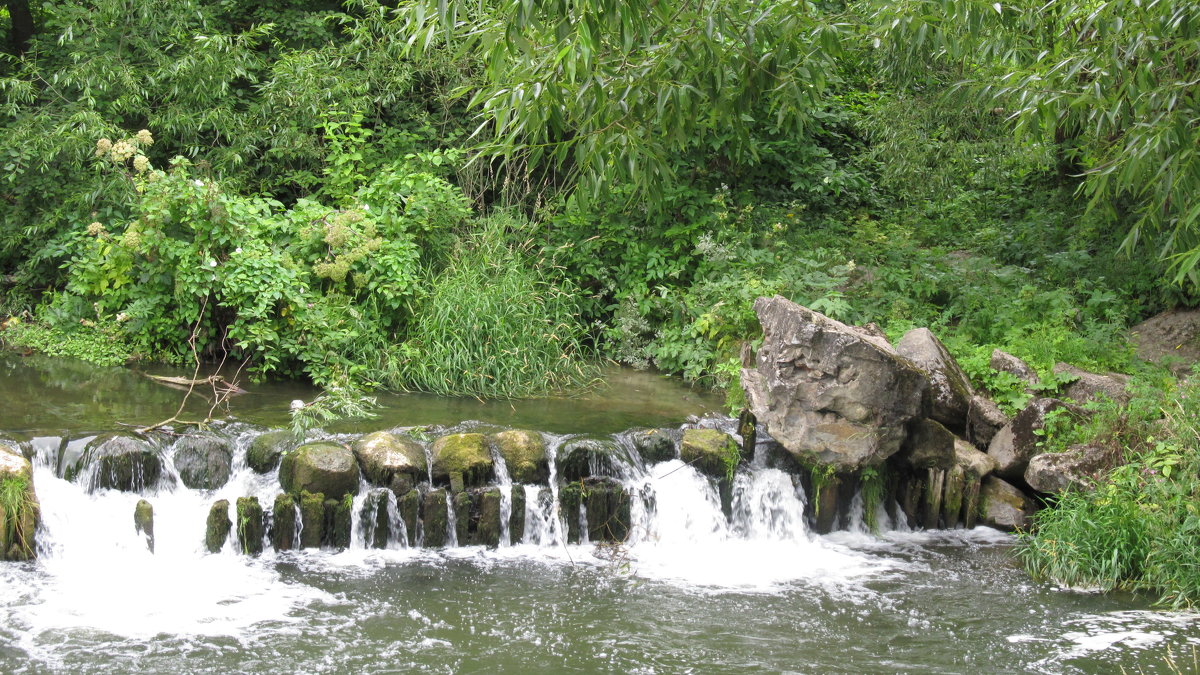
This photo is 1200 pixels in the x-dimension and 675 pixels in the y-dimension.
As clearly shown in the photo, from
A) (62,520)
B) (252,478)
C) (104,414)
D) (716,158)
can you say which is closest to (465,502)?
(252,478)

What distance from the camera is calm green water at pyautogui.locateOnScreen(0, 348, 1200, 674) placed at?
5488 mm

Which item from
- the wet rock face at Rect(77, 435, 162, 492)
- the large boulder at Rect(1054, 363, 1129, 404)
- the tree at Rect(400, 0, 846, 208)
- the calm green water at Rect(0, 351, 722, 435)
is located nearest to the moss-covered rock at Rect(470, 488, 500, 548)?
the calm green water at Rect(0, 351, 722, 435)

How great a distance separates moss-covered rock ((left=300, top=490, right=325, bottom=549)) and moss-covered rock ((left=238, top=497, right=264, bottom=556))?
27cm

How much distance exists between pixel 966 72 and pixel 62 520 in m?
9.24

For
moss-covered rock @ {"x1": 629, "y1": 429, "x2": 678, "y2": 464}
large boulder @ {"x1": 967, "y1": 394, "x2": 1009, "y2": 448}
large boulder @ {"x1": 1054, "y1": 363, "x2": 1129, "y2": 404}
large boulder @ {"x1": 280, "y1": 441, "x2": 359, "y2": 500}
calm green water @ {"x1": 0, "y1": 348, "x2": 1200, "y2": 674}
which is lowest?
calm green water @ {"x1": 0, "y1": 348, "x2": 1200, "y2": 674}

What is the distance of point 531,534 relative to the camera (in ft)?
24.6

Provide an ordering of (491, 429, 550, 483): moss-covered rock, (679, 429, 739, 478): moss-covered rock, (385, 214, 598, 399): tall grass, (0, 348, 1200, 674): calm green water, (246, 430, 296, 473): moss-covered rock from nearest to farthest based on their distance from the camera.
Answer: (0, 348, 1200, 674): calm green water < (246, 430, 296, 473): moss-covered rock < (491, 429, 550, 483): moss-covered rock < (679, 429, 739, 478): moss-covered rock < (385, 214, 598, 399): tall grass

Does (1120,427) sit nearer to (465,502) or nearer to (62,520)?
(465,502)

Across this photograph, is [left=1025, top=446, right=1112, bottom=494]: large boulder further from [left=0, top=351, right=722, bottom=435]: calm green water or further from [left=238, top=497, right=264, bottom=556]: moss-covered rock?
[left=238, top=497, right=264, bottom=556]: moss-covered rock

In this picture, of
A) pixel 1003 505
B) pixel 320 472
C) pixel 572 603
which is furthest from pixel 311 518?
pixel 1003 505

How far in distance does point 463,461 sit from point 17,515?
280 cm

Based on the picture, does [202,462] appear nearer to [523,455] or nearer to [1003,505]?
[523,455]

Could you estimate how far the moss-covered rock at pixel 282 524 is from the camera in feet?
23.3

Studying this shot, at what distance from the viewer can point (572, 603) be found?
20.7 feet
